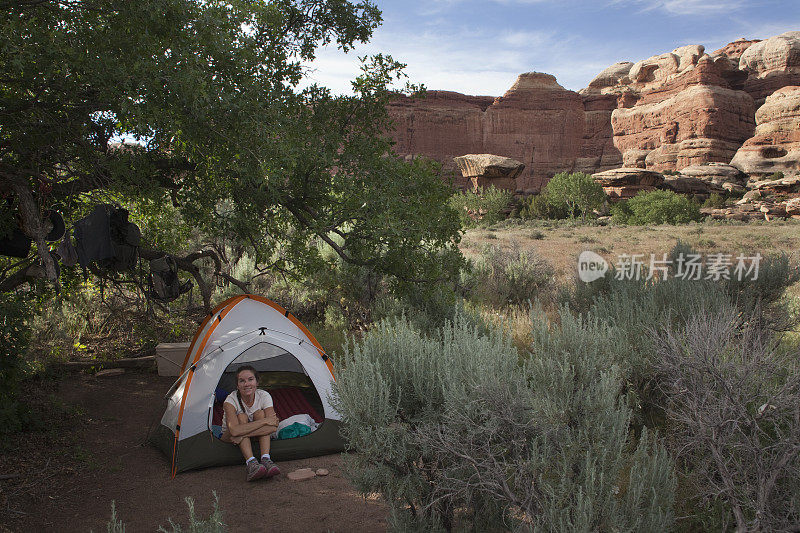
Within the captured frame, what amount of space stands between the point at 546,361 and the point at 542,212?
4426 centimetres

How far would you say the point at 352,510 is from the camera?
14.0ft

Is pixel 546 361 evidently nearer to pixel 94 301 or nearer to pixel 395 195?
pixel 395 195

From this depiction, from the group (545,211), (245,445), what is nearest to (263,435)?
(245,445)

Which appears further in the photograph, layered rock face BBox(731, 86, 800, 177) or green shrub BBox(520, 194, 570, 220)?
layered rock face BBox(731, 86, 800, 177)

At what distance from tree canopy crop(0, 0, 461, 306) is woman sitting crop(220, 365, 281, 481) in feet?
5.53

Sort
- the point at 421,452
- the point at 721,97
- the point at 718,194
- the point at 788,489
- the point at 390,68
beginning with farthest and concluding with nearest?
1. the point at 721,97
2. the point at 718,194
3. the point at 390,68
4. the point at 421,452
5. the point at 788,489

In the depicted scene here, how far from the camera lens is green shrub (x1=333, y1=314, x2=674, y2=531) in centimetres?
263

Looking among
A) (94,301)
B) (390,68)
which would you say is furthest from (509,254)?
(94,301)

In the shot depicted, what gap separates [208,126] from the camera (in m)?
4.37

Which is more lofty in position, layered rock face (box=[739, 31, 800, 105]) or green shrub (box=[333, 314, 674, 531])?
layered rock face (box=[739, 31, 800, 105])

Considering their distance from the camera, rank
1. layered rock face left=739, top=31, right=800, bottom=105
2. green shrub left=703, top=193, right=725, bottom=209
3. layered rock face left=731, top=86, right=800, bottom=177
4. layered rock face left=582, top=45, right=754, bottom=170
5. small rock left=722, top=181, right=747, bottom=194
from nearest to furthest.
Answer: green shrub left=703, top=193, right=725, bottom=209
small rock left=722, top=181, right=747, bottom=194
layered rock face left=731, top=86, right=800, bottom=177
layered rock face left=582, top=45, right=754, bottom=170
layered rock face left=739, top=31, right=800, bottom=105

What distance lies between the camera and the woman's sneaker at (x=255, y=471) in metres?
4.86

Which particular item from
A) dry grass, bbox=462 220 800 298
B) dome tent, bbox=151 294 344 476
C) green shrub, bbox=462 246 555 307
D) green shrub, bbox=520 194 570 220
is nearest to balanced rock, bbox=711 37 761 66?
green shrub, bbox=520 194 570 220

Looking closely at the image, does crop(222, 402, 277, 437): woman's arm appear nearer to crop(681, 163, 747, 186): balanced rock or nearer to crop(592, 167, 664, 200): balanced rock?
crop(592, 167, 664, 200): balanced rock
